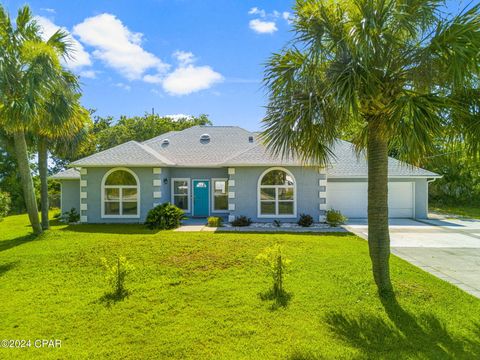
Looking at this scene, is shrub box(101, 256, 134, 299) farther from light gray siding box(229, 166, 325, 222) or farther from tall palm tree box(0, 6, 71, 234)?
light gray siding box(229, 166, 325, 222)

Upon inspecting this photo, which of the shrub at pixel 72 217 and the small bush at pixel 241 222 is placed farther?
the shrub at pixel 72 217

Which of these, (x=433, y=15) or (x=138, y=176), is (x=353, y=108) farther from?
(x=138, y=176)

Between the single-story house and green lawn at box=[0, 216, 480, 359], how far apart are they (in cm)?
581

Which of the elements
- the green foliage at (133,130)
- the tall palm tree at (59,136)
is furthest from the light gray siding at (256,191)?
the green foliage at (133,130)

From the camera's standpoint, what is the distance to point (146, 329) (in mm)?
4766

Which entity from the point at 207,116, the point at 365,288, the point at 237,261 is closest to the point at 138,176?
the point at 237,261

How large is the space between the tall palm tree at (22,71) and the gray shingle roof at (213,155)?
536 centimetres

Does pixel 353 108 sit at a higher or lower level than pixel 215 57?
lower

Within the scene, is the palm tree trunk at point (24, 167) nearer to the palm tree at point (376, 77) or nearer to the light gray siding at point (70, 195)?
the light gray siding at point (70, 195)

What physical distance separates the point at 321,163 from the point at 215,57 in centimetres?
952

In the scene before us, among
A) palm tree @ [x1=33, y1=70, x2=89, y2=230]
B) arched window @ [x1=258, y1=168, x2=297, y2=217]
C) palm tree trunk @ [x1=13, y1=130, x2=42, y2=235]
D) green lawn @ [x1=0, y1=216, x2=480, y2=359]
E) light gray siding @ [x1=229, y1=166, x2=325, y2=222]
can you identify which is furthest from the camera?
arched window @ [x1=258, y1=168, x2=297, y2=217]

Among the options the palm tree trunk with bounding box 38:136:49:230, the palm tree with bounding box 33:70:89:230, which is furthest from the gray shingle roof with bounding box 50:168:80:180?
the palm tree with bounding box 33:70:89:230

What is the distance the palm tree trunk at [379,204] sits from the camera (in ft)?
19.0

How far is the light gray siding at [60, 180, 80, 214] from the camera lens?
1748cm
